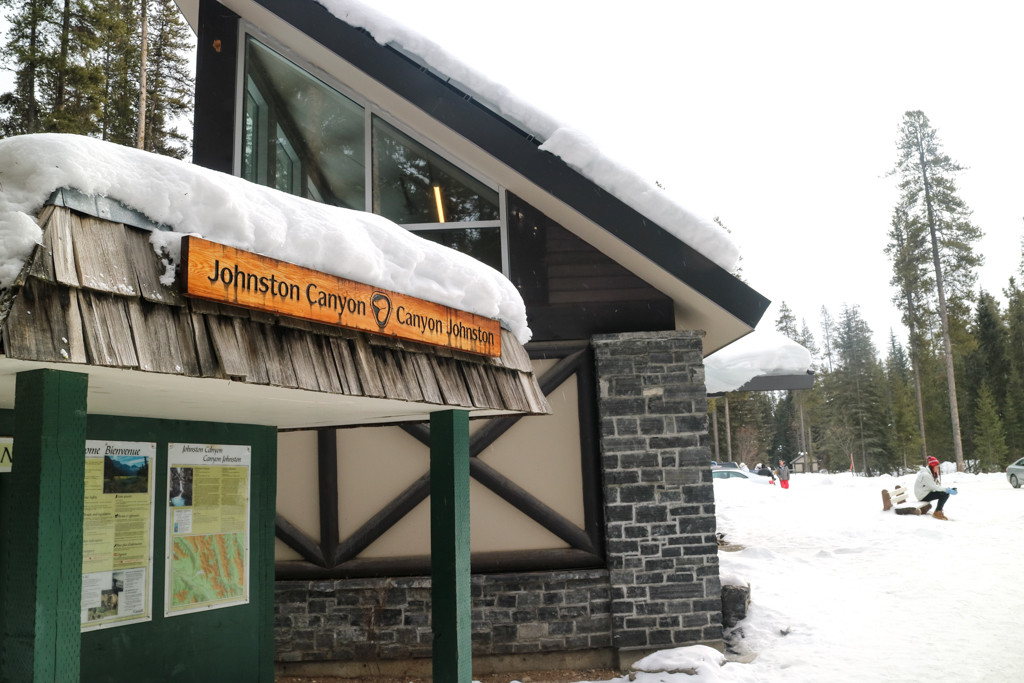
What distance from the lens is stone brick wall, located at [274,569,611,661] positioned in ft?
22.4

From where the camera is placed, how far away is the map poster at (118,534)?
369 cm

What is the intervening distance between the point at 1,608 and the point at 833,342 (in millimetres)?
80730

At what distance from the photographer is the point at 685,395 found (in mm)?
7172

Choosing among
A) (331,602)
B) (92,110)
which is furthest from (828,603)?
(92,110)

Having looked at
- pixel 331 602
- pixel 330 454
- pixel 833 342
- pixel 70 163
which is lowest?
pixel 331 602

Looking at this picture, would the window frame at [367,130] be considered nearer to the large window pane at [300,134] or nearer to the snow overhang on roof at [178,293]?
the large window pane at [300,134]

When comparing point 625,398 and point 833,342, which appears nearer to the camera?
point 625,398

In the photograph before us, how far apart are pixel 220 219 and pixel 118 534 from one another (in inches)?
79.3

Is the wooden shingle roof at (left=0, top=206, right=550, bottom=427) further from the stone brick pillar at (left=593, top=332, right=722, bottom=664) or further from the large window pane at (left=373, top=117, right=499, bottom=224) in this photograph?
the large window pane at (left=373, top=117, right=499, bottom=224)

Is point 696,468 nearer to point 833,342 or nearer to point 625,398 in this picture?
point 625,398

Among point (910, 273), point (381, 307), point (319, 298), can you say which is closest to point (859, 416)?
point (910, 273)

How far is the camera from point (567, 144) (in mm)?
6754

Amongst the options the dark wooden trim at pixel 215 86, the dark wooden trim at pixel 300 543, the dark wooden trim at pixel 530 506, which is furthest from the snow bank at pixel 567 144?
the dark wooden trim at pixel 300 543

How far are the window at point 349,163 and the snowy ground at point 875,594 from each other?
14.9 feet
